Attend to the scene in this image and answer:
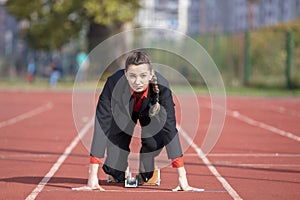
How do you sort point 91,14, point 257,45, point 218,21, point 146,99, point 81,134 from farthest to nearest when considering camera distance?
point 218,21
point 91,14
point 257,45
point 81,134
point 146,99

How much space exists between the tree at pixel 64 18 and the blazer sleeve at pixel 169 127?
127 ft

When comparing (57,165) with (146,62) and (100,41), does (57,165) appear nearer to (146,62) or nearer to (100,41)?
(146,62)

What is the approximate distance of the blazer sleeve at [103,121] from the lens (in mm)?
9367

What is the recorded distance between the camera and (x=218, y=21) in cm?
12850

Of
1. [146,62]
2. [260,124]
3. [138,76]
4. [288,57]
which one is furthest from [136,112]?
[288,57]

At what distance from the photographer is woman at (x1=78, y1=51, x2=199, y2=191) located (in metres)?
9.04

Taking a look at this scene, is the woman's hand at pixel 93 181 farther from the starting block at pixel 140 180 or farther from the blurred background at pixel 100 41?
the blurred background at pixel 100 41

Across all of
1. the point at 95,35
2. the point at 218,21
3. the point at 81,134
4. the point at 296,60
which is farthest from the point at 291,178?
the point at 218,21

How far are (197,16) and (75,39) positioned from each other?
99.0 m

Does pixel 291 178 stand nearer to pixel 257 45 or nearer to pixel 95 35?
pixel 257 45

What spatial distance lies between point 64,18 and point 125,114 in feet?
136

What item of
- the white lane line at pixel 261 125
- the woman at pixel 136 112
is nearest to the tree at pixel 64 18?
the white lane line at pixel 261 125

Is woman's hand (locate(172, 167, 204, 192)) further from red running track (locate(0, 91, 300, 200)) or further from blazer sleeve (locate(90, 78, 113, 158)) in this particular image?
blazer sleeve (locate(90, 78, 113, 158))

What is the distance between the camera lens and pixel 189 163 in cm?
1247
